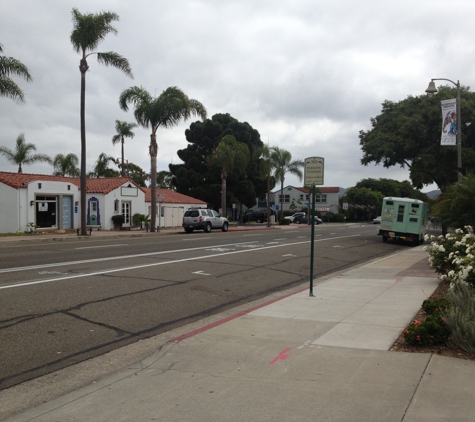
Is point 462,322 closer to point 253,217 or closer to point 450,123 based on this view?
point 450,123

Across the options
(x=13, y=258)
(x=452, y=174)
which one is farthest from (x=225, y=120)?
(x=13, y=258)

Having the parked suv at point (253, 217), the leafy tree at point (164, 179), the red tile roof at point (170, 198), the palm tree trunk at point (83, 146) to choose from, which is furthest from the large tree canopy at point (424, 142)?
the leafy tree at point (164, 179)

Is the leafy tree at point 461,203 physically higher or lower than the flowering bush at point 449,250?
higher

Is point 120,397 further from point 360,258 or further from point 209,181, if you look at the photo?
point 209,181

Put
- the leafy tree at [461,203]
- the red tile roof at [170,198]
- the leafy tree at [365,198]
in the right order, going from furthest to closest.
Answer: the leafy tree at [365,198], the red tile roof at [170,198], the leafy tree at [461,203]

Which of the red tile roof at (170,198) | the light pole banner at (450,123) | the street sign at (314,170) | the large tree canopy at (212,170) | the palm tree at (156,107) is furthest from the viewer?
the large tree canopy at (212,170)

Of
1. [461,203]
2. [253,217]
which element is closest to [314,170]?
[461,203]

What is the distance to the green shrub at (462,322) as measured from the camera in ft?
19.7

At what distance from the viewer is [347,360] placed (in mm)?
5797

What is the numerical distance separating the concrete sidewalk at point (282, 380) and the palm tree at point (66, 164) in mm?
47829

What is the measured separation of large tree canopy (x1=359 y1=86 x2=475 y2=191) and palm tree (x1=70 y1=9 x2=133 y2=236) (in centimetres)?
1675

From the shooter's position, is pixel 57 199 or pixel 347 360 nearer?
pixel 347 360

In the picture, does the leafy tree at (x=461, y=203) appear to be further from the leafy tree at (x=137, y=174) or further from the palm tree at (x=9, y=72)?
the leafy tree at (x=137, y=174)

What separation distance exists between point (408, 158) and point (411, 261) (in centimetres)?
1517
